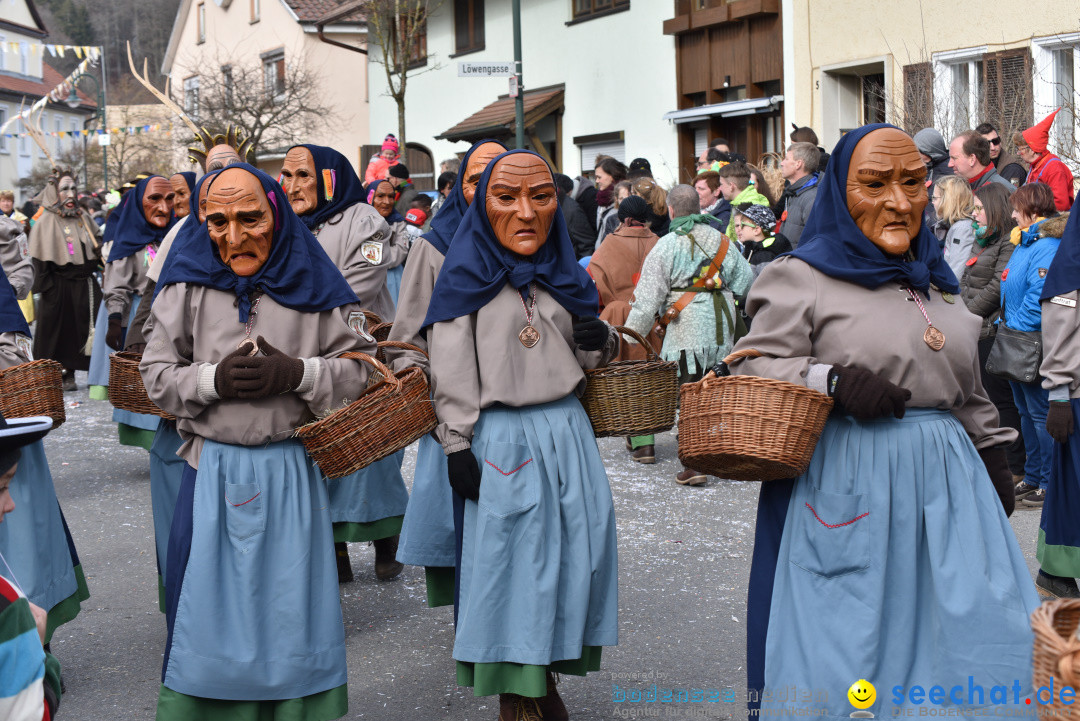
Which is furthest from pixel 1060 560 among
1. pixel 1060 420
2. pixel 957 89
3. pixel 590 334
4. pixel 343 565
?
pixel 957 89

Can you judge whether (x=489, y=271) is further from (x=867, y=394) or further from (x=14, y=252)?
(x=14, y=252)

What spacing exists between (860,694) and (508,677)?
127cm

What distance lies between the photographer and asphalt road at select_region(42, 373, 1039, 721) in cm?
471

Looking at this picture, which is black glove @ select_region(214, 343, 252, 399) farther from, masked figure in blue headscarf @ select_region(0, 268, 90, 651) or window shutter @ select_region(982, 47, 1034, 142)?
window shutter @ select_region(982, 47, 1034, 142)

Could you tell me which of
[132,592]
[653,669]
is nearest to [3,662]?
[653,669]

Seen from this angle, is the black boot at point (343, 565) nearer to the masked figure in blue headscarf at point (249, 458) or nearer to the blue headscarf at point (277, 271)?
the masked figure in blue headscarf at point (249, 458)

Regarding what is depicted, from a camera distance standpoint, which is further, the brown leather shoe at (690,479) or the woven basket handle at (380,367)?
the brown leather shoe at (690,479)

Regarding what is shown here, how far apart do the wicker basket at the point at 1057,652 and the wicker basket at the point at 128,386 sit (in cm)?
378

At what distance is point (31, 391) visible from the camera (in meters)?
4.59

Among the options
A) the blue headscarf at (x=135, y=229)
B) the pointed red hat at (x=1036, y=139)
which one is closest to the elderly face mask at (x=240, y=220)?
the blue headscarf at (x=135, y=229)

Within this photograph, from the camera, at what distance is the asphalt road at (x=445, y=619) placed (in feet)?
15.5

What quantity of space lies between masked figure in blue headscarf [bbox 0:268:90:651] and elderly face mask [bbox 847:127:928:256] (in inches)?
127

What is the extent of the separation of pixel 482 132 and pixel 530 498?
2032cm

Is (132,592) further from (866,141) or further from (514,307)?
(866,141)
